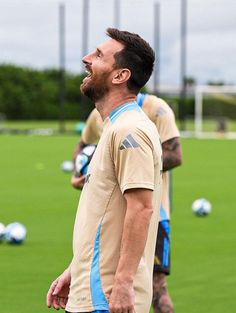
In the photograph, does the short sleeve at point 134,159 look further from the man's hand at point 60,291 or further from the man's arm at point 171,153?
the man's arm at point 171,153

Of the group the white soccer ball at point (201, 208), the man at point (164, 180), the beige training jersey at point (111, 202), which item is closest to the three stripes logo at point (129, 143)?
the beige training jersey at point (111, 202)

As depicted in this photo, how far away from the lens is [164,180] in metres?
6.66

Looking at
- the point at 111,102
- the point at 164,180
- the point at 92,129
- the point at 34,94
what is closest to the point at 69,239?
the point at 92,129

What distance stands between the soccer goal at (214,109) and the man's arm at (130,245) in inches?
1936

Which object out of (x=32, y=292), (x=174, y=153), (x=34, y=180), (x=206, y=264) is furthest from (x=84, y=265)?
(x=34, y=180)

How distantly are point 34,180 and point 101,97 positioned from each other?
17576 mm

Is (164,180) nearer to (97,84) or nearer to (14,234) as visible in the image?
(97,84)

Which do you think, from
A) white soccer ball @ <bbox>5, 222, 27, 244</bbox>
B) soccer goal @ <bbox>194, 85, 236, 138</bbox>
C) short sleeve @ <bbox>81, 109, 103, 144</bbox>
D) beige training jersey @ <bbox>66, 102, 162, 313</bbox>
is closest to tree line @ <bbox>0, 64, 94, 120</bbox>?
soccer goal @ <bbox>194, 85, 236, 138</bbox>

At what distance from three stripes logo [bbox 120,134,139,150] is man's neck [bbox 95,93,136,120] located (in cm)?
28

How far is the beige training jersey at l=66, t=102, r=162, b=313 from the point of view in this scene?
159 inches

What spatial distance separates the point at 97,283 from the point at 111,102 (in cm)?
86

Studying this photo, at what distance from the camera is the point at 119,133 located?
4.07 m

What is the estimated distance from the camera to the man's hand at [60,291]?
4.57m

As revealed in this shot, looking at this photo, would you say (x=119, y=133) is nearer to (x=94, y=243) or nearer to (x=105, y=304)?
(x=94, y=243)
